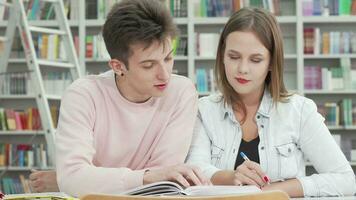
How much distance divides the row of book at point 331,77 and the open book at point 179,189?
187 inches

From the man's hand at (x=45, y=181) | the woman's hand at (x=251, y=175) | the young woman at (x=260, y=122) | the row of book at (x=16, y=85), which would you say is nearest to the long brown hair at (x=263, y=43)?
the young woman at (x=260, y=122)

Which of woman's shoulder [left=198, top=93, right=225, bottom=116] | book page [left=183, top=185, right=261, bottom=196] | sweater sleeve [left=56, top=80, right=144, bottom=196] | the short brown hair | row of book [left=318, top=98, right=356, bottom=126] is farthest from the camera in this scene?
row of book [left=318, top=98, right=356, bottom=126]

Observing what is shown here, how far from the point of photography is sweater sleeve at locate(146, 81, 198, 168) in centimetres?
202

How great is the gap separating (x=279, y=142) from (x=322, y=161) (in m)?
0.16

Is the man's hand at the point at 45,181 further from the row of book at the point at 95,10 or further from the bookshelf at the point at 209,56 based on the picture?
the row of book at the point at 95,10

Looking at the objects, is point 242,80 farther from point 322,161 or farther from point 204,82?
point 204,82

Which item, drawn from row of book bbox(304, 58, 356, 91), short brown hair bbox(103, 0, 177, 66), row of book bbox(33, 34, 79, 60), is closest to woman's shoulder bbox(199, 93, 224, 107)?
short brown hair bbox(103, 0, 177, 66)

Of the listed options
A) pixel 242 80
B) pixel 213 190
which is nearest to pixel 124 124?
pixel 242 80

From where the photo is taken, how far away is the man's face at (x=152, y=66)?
1.90 metres

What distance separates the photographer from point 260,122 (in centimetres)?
223

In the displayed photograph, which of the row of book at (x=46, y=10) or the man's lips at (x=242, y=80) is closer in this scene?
the man's lips at (x=242, y=80)

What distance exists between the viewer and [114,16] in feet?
6.39

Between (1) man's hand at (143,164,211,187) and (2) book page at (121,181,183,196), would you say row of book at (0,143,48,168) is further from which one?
(2) book page at (121,181,183,196)

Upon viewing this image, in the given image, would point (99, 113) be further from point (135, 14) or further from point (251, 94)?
point (251, 94)
